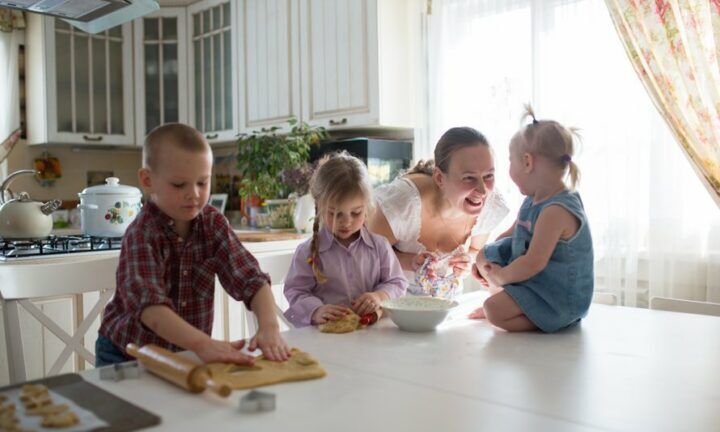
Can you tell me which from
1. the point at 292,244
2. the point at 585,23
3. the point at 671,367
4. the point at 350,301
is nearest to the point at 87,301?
the point at 292,244

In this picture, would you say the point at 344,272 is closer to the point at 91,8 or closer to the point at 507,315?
the point at 507,315

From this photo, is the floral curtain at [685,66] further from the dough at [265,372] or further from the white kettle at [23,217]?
the white kettle at [23,217]

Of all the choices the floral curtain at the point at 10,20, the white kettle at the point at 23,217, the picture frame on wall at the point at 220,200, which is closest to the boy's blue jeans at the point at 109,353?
the white kettle at the point at 23,217

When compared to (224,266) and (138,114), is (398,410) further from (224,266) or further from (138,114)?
(138,114)

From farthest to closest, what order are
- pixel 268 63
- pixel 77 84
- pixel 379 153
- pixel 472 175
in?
pixel 77 84 → pixel 268 63 → pixel 379 153 → pixel 472 175

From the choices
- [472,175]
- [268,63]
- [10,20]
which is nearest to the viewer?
[472,175]

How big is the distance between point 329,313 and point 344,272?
0.71 feet

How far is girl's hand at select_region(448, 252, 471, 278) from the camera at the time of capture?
1750 mm

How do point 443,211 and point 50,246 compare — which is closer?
point 443,211

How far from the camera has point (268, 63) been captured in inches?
144

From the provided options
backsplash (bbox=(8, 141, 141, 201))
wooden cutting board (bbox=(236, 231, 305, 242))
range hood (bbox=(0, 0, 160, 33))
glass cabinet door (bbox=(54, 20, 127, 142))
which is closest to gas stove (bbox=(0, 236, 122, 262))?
wooden cutting board (bbox=(236, 231, 305, 242))

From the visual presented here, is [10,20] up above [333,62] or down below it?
above

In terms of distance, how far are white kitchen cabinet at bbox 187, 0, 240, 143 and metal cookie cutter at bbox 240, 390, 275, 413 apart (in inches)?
129

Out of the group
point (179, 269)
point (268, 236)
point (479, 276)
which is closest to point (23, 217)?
point (268, 236)
